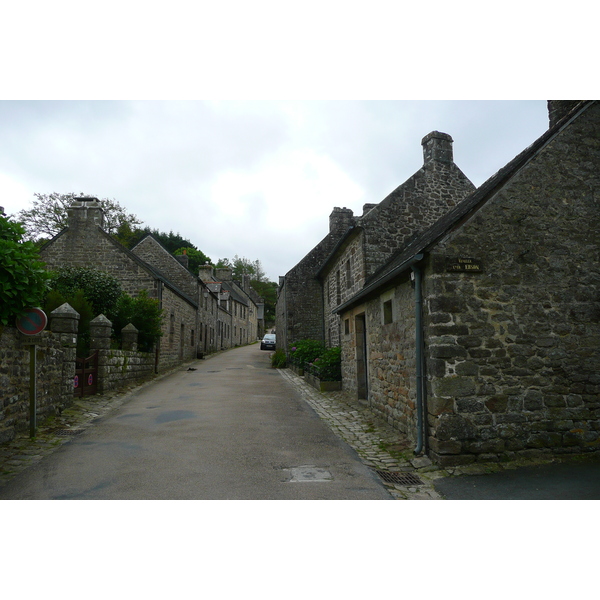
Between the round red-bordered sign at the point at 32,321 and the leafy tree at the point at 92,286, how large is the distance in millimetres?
8949

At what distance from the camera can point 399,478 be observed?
5871 mm

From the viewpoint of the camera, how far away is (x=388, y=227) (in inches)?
546

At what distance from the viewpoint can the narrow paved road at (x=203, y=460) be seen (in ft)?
16.9

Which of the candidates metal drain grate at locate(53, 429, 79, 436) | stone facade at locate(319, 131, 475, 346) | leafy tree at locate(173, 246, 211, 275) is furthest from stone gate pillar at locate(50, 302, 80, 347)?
leafy tree at locate(173, 246, 211, 275)

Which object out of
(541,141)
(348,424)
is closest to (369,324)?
(348,424)

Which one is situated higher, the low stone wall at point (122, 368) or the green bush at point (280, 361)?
the low stone wall at point (122, 368)

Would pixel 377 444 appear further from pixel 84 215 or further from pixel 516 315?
pixel 84 215

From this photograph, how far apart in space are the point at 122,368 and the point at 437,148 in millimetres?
12366

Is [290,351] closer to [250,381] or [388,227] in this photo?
[250,381]

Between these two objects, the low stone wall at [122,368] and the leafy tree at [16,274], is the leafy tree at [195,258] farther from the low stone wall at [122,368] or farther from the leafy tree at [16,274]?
the leafy tree at [16,274]

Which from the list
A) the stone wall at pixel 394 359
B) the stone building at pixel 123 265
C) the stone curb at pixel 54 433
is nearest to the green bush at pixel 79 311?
the stone curb at pixel 54 433

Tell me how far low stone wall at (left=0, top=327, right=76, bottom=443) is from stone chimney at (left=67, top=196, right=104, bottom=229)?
11.4 meters

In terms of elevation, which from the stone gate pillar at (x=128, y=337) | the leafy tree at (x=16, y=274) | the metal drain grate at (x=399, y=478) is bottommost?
the metal drain grate at (x=399, y=478)

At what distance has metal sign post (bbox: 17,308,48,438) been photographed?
24.0 feet
